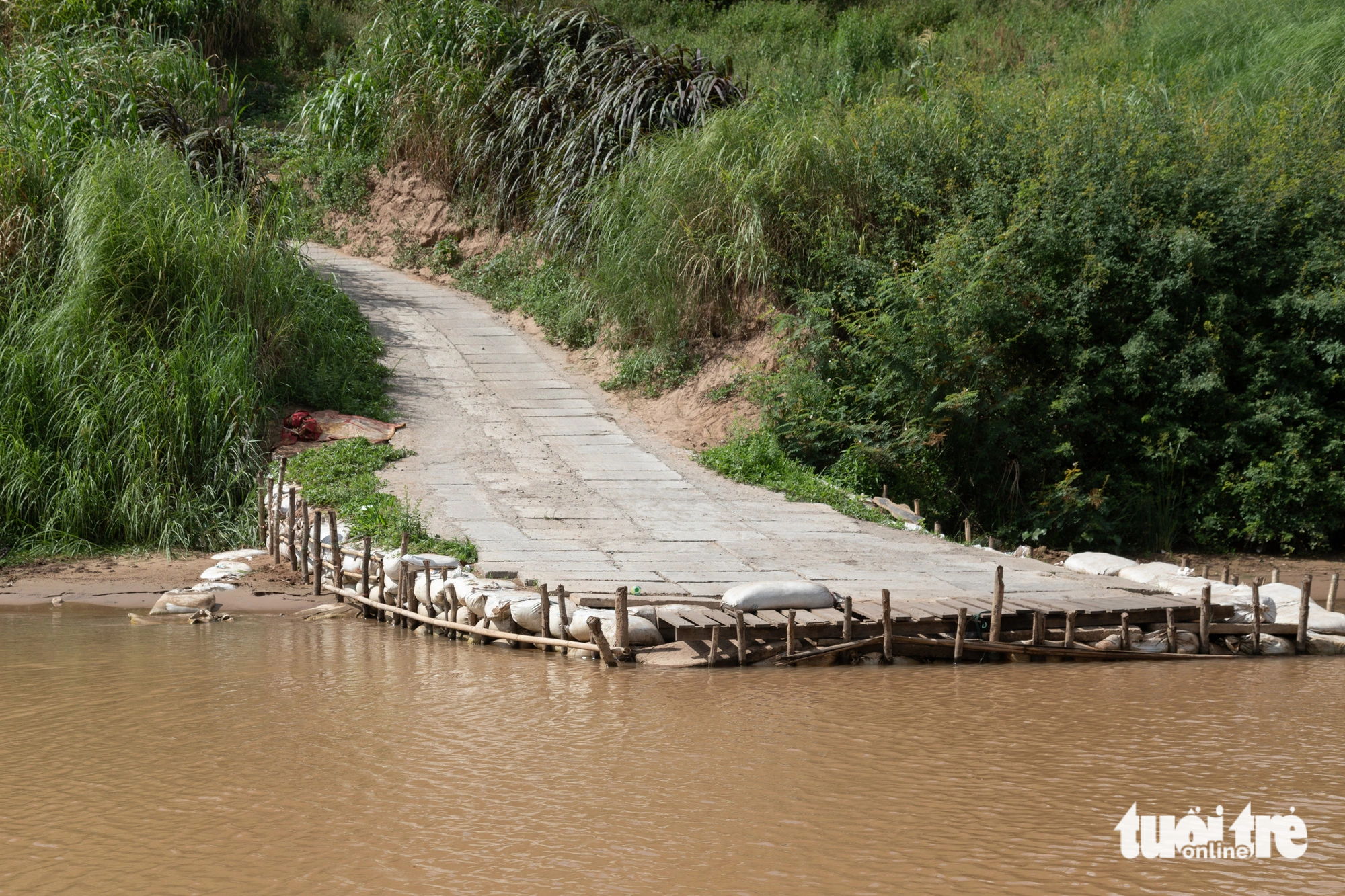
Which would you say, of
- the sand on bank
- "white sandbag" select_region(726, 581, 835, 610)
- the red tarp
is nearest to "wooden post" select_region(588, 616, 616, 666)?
"white sandbag" select_region(726, 581, 835, 610)

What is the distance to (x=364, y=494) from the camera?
33.5 ft

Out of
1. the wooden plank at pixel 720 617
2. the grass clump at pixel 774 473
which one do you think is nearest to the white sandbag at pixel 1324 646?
the grass clump at pixel 774 473

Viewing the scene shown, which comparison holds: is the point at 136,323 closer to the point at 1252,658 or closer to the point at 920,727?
the point at 920,727

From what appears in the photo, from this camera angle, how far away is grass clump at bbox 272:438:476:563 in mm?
9031

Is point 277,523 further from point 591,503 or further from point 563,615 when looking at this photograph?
point 563,615

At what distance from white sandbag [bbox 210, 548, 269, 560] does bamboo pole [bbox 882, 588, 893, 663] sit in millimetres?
5712

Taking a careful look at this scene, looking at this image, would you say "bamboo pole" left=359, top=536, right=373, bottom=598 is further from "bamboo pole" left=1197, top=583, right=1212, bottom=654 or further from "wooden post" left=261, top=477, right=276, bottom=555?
"bamboo pole" left=1197, top=583, right=1212, bottom=654

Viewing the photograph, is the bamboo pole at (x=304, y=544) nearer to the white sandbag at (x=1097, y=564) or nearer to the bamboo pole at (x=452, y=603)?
the bamboo pole at (x=452, y=603)

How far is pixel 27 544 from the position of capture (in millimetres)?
10070

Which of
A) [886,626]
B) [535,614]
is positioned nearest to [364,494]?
[535,614]

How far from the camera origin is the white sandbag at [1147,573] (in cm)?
888

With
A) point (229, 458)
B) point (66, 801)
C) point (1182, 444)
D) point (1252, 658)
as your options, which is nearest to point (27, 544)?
point (229, 458)

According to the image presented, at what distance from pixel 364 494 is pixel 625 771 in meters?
5.44

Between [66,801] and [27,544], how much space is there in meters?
5.83
